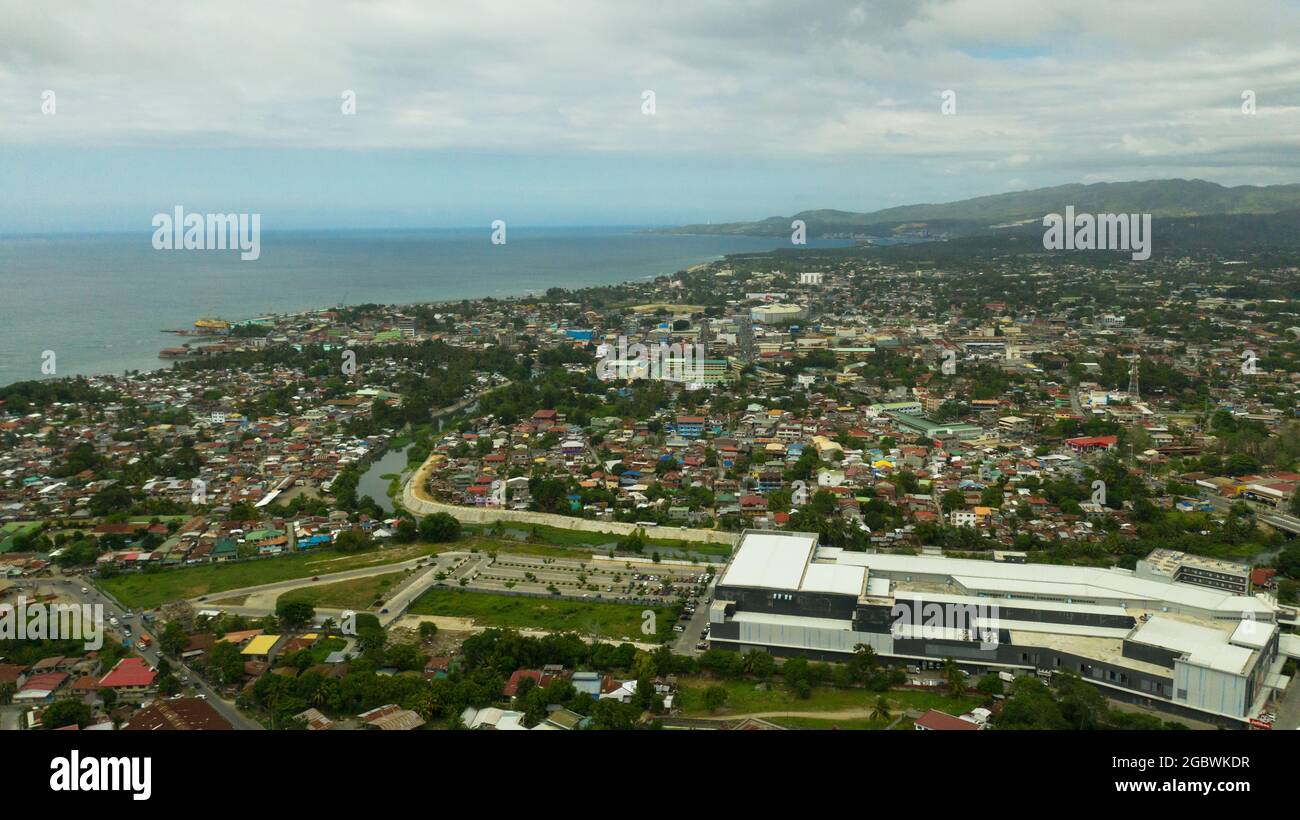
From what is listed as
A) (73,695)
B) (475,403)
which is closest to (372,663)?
(73,695)

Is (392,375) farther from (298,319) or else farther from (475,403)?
(298,319)

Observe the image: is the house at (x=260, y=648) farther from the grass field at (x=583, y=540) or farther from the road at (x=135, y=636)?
the grass field at (x=583, y=540)

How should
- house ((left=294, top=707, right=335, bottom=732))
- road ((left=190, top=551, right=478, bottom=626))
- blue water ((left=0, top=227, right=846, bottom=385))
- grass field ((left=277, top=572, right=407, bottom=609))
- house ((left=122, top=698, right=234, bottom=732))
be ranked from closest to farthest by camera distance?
house ((left=122, top=698, right=234, bottom=732)) → house ((left=294, top=707, right=335, bottom=732)) → road ((left=190, top=551, right=478, bottom=626)) → grass field ((left=277, top=572, right=407, bottom=609)) → blue water ((left=0, top=227, right=846, bottom=385))

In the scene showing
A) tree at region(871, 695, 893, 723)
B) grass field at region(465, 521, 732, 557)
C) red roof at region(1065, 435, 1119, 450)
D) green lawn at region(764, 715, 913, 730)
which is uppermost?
red roof at region(1065, 435, 1119, 450)

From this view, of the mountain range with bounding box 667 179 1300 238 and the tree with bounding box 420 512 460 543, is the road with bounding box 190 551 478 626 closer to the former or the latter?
the tree with bounding box 420 512 460 543

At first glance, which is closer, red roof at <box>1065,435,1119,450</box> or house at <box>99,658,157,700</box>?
house at <box>99,658,157,700</box>

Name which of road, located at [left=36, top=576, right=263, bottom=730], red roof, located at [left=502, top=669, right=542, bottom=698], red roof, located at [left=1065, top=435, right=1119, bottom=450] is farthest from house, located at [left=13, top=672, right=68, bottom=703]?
red roof, located at [left=1065, top=435, right=1119, bottom=450]
